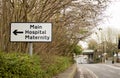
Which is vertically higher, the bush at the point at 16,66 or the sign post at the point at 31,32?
the sign post at the point at 31,32

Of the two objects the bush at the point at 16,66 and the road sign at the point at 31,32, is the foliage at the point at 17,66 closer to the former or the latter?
the bush at the point at 16,66

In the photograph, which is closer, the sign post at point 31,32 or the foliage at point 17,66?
the foliage at point 17,66

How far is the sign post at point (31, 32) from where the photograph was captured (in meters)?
10.9

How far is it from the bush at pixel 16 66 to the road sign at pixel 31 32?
1.92 feet

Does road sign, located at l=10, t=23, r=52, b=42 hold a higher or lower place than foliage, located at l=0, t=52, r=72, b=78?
A: higher

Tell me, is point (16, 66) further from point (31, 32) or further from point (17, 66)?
point (31, 32)

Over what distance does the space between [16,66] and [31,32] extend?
1602 millimetres

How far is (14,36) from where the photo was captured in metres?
10.9

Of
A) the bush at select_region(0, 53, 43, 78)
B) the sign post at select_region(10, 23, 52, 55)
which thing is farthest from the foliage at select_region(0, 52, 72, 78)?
the sign post at select_region(10, 23, 52, 55)

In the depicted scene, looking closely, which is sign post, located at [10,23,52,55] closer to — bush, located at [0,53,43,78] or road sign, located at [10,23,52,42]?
road sign, located at [10,23,52,42]

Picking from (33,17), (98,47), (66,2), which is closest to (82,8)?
(66,2)

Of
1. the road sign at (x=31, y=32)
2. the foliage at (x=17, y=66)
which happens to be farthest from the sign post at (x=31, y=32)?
the foliage at (x=17, y=66)

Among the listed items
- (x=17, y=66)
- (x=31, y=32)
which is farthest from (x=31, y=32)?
(x=17, y=66)

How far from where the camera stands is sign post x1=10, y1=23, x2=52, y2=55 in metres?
10.9
